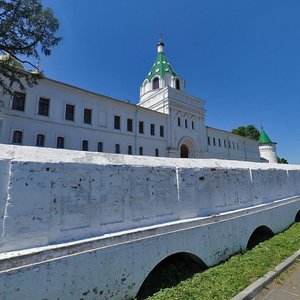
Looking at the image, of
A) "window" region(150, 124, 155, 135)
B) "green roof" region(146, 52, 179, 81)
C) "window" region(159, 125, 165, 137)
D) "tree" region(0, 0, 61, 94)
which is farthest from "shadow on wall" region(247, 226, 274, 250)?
"green roof" region(146, 52, 179, 81)

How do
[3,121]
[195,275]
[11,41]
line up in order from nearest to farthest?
[195,275]
[11,41]
[3,121]

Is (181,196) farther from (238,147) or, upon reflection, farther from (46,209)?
(238,147)

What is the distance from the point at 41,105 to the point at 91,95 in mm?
4883

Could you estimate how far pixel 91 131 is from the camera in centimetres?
1973

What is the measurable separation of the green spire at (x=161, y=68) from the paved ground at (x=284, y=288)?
28942mm

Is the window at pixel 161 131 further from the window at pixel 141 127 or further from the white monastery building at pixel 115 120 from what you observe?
the window at pixel 141 127

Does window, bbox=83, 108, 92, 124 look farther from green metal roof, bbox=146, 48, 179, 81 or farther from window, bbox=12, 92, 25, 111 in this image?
green metal roof, bbox=146, 48, 179, 81

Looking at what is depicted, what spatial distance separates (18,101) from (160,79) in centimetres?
1940

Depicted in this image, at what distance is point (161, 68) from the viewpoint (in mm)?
30531

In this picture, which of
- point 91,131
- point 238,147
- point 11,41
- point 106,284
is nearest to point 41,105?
point 91,131

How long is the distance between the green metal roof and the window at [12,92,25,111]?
1922 cm

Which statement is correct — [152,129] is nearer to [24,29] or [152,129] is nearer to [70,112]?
→ [70,112]

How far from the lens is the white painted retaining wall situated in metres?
2.45

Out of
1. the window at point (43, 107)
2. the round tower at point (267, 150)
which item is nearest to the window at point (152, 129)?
the window at point (43, 107)
